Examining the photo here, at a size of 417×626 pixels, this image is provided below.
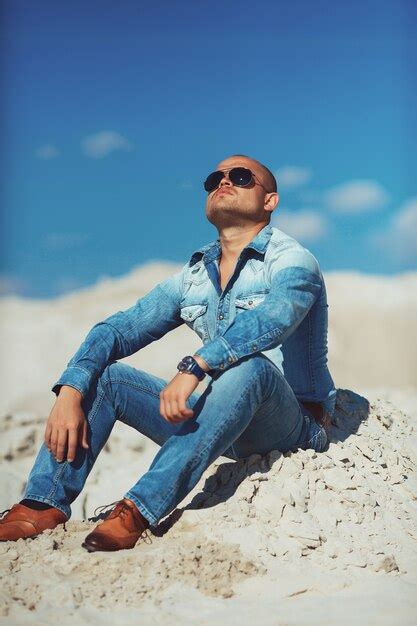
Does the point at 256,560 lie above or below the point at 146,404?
below

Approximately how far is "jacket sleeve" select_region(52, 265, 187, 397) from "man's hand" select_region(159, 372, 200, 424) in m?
0.55

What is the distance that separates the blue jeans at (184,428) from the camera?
301cm

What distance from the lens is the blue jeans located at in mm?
3010

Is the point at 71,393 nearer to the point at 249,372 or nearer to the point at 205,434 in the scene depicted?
the point at 205,434

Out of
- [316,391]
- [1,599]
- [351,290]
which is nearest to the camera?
[1,599]

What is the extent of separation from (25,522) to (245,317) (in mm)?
1304

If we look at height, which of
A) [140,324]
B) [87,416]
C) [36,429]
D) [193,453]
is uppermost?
[36,429]

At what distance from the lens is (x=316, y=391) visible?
12.0 feet

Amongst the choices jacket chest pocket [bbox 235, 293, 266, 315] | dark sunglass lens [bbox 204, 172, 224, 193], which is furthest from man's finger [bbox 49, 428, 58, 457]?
dark sunglass lens [bbox 204, 172, 224, 193]

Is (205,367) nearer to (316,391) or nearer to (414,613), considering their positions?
(316,391)

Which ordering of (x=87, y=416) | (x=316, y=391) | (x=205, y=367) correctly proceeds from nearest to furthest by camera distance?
(x=205, y=367), (x=87, y=416), (x=316, y=391)

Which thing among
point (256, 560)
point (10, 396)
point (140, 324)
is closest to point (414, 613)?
point (256, 560)

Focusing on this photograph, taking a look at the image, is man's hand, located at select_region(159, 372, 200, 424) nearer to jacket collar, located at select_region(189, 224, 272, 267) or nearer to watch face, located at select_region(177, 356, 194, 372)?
watch face, located at select_region(177, 356, 194, 372)

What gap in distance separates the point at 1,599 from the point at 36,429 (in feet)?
25.5
